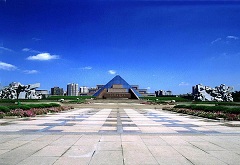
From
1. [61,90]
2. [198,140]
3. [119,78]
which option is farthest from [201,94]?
[61,90]

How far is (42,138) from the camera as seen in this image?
25.8 feet

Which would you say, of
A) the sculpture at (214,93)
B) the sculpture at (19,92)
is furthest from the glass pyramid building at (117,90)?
the sculpture at (19,92)

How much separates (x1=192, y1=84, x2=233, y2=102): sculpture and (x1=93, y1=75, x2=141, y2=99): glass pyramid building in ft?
59.0

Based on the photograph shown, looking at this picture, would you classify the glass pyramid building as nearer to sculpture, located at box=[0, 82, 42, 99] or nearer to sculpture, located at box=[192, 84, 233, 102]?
sculpture, located at box=[192, 84, 233, 102]

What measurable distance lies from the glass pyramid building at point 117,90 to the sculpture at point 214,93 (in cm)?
1798

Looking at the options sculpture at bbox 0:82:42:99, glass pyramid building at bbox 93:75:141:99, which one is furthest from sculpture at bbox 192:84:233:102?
sculpture at bbox 0:82:42:99

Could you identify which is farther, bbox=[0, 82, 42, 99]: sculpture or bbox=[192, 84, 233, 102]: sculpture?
bbox=[0, 82, 42, 99]: sculpture

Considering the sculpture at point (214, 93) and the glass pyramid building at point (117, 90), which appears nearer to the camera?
the sculpture at point (214, 93)

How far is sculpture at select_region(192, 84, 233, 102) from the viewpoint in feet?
177

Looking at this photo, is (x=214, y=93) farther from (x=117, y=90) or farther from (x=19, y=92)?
(x=19, y=92)

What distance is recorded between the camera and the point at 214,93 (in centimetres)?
5522

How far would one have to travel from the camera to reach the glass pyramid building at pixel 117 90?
6981 cm

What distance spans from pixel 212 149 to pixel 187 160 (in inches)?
59.2

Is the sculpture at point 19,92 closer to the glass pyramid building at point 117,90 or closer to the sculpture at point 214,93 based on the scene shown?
the glass pyramid building at point 117,90
